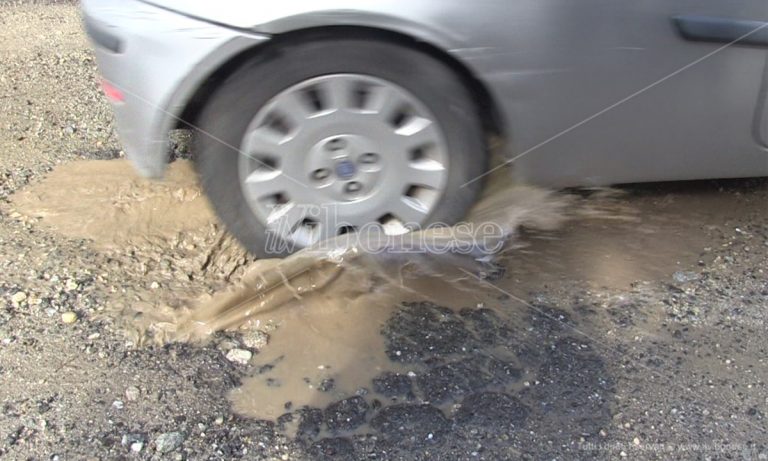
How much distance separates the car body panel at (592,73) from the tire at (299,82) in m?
0.09

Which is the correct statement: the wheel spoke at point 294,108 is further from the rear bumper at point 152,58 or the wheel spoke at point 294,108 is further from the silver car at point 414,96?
the rear bumper at point 152,58

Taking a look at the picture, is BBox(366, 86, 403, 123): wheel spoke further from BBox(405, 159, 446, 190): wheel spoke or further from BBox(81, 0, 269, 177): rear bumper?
BBox(81, 0, 269, 177): rear bumper

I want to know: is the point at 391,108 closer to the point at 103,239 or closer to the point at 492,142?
the point at 492,142

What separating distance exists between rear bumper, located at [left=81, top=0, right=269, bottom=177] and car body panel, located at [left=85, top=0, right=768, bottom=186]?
0.17 ft

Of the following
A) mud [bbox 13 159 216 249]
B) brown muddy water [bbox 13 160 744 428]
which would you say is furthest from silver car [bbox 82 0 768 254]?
mud [bbox 13 159 216 249]

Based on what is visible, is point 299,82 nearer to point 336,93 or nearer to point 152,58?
point 336,93

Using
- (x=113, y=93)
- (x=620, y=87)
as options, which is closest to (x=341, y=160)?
(x=113, y=93)

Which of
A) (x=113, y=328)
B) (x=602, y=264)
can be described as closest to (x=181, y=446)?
(x=113, y=328)

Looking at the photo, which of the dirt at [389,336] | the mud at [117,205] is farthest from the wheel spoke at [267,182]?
the mud at [117,205]

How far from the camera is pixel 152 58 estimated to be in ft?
8.79

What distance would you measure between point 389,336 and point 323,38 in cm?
108

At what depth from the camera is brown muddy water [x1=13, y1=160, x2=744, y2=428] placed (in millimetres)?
2592

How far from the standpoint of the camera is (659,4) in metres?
2.66

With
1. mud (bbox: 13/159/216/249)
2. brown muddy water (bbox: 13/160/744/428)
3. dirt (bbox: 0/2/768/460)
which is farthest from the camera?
mud (bbox: 13/159/216/249)
